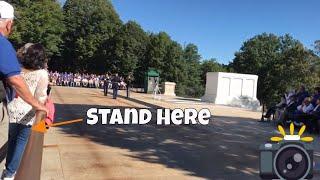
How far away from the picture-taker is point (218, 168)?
9312 millimetres

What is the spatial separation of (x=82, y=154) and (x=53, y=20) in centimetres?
6149

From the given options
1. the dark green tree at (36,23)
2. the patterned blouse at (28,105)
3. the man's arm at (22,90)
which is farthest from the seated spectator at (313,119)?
the dark green tree at (36,23)

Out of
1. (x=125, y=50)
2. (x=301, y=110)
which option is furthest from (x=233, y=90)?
(x=125, y=50)

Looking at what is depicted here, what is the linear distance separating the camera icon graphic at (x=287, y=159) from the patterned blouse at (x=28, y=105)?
8.82 ft

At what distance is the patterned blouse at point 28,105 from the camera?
606 centimetres

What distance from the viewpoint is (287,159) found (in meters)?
5.00

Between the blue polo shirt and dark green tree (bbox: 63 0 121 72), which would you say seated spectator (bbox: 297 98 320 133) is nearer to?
the blue polo shirt

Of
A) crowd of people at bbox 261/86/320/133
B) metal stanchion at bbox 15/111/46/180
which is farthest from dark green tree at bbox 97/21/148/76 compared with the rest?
metal stanchion at bbox 15/111/46/180

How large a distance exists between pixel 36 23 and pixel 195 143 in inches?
2209

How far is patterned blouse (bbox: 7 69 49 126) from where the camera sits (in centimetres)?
606

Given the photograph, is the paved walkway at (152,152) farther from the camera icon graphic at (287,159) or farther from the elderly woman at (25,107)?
the camera icon graphic at (287,159)

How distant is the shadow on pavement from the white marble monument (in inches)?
484

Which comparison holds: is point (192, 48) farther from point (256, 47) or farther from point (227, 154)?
point (227, 154)

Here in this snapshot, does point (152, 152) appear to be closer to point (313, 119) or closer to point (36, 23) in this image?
point (313, 119)
